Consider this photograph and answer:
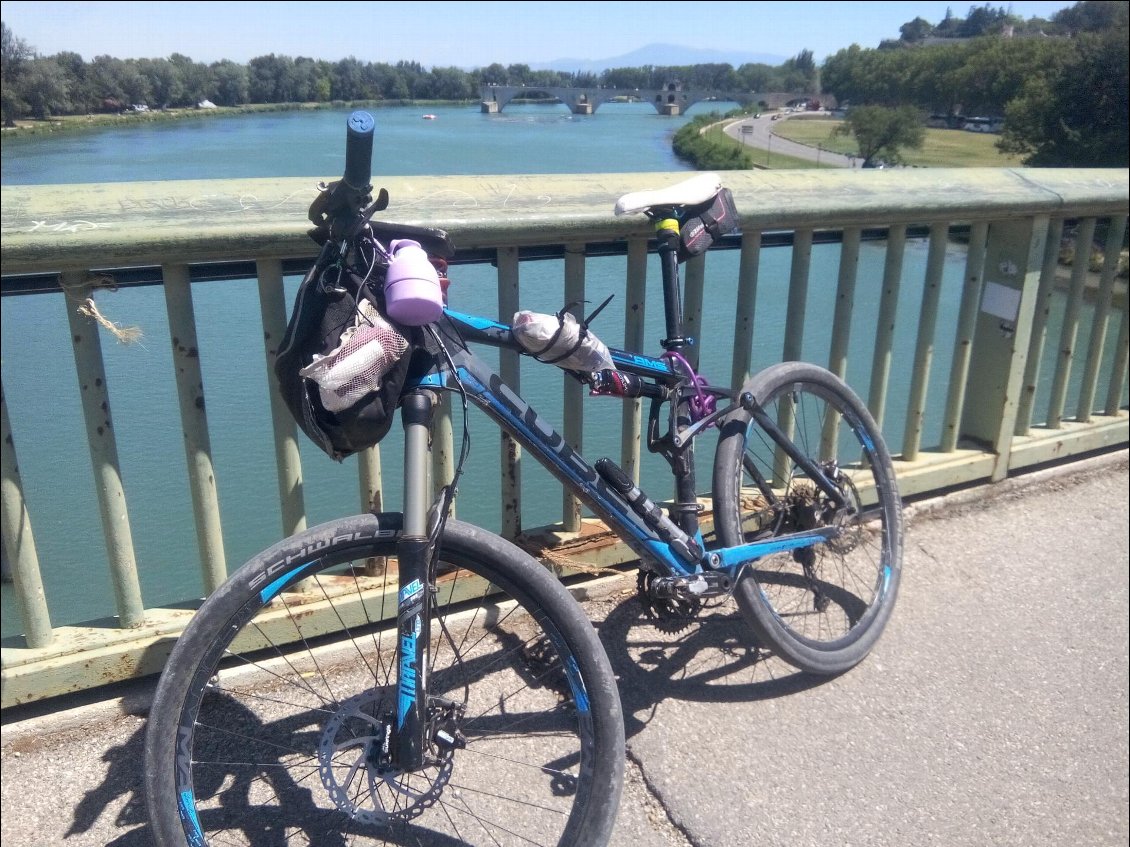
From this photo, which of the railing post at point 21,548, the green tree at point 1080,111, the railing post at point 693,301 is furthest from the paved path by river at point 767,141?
the green tree at point 1080,111

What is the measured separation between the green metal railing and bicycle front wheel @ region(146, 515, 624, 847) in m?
0.28

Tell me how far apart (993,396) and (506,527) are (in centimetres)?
229

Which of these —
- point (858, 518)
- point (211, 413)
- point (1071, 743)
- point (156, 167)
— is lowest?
point (1071, 743)

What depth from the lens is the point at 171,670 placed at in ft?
6.11

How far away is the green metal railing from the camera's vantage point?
2346 millimetres

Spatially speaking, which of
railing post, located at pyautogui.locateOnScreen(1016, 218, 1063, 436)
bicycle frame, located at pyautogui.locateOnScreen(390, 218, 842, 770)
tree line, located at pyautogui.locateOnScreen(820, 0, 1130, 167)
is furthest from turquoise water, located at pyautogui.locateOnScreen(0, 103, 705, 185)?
tree line, located at pyautogui.locateOnScreen(820, 0, 1130, 167)

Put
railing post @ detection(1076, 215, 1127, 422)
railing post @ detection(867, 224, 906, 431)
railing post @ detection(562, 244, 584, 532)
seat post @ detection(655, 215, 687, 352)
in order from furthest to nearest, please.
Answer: railing post @ detection(1076, 215, 1127, 422)
railing post @ detection(867, 224, 906, 431)
railing post @ detection(562, 244, 584, 532)
seat post @ detection(655, 215, 687, 352)

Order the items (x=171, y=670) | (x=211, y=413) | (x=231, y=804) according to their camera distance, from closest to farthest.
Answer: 1. (x=171, y=670)
2. (x=231, y=804)
3. (x=211, y=413)

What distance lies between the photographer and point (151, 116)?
9.82ft

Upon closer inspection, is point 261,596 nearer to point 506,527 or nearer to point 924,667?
point 506,527

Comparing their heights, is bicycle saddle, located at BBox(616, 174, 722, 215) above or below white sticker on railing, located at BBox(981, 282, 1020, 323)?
above

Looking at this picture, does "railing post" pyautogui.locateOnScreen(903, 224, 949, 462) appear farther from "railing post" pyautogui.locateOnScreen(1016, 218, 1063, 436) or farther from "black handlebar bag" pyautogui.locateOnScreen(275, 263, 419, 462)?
"black handlebar bag" pyautogui.locateOnScreen(275, 263, 419, 462)

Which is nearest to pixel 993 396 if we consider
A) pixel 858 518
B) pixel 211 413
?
pixel 858 518

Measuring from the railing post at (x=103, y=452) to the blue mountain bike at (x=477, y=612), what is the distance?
1.14ft
